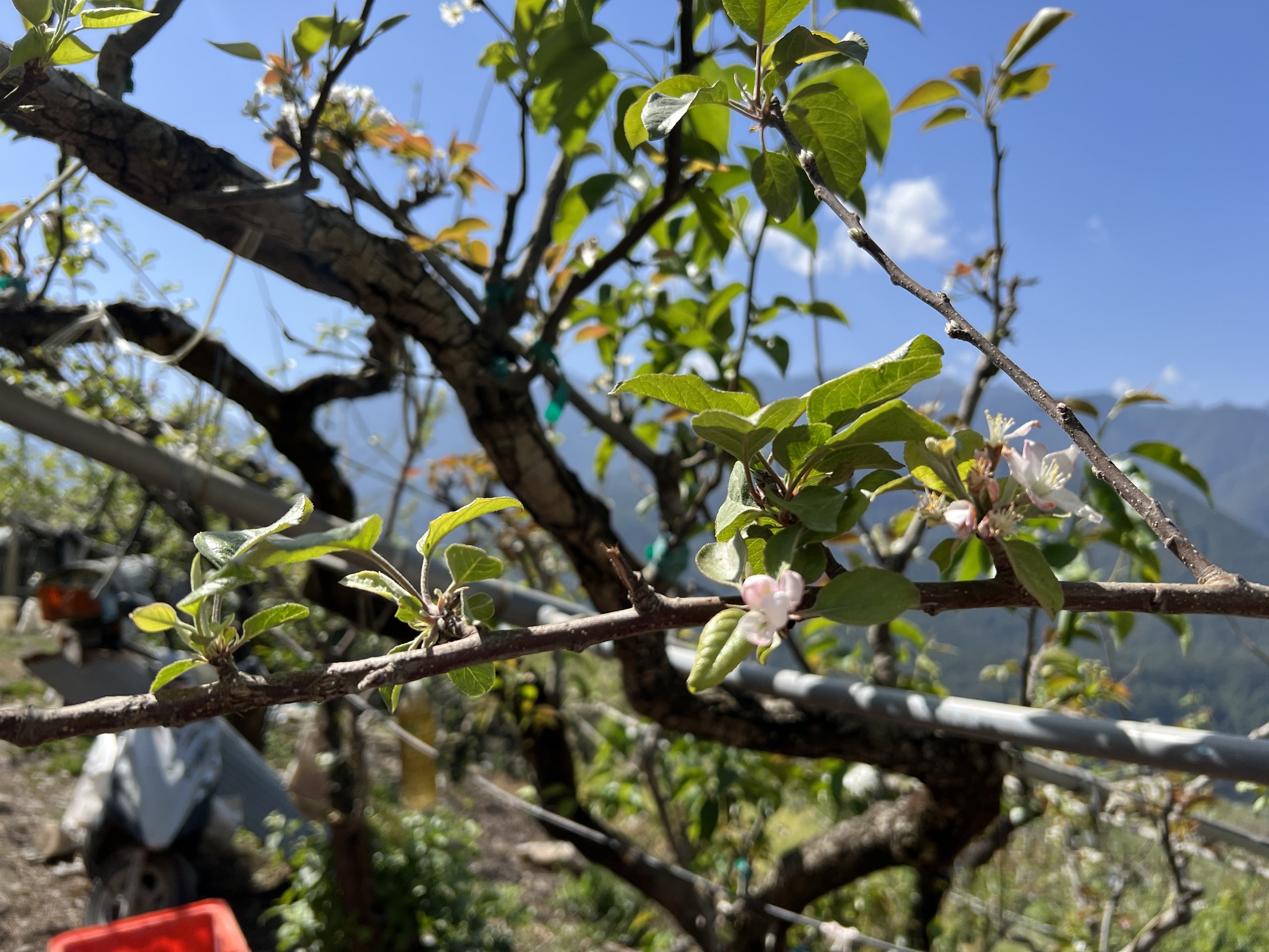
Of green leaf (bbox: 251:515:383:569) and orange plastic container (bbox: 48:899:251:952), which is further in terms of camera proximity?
orange plastic container (bbox: 48:899:251:952)

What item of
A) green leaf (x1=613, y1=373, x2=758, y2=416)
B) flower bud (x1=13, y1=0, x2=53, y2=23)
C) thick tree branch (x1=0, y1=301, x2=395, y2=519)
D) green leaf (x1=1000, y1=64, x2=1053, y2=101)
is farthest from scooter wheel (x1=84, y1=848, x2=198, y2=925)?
green leaf (x1=1000, y1=64, x2=1053, y2=101)

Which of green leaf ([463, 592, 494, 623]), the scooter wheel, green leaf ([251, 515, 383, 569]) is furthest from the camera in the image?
the scooter wheel

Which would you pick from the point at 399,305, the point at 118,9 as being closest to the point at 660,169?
the point at 399,305

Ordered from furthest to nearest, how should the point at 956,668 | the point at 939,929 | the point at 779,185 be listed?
1. the point at 956,668
2. the point at 939,929
3. the point at 779,185

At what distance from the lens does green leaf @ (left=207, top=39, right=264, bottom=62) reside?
2.31ft

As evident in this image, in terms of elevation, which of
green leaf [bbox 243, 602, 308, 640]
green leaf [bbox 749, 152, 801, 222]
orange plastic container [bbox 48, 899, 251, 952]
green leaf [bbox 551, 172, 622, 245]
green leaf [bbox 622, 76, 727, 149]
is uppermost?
green leaf [bbox 551, 172, 622, 245]

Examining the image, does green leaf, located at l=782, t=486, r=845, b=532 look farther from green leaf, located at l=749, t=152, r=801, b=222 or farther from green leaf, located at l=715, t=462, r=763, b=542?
green leaf, located at l=749, t=152, r=801, b=222

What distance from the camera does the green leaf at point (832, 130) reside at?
47cm

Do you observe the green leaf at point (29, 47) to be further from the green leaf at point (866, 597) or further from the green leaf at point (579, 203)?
the green leaf at point (579, 203)

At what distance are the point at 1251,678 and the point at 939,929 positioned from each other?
60.3 inches

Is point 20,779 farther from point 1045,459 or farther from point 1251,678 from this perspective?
point 1251,678

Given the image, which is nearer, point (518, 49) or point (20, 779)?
point (518, 49)

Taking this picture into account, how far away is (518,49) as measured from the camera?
0.89 meters

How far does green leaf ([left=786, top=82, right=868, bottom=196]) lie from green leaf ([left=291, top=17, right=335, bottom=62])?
526 millimetres
